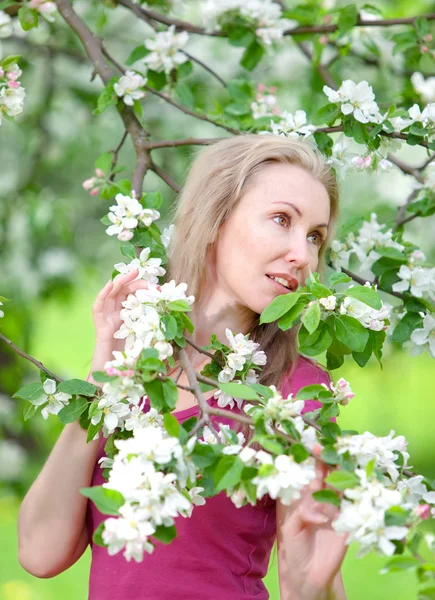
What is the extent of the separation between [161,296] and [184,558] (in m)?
0.49

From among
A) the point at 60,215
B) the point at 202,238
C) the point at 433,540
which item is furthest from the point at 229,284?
the point at 60,215

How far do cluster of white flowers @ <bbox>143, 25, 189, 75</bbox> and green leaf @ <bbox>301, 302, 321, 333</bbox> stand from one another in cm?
91

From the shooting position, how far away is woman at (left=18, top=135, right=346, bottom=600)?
5.00 feet

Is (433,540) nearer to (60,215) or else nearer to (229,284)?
(229,284)

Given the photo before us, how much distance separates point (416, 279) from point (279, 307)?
477 millimetres

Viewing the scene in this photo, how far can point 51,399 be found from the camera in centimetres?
144

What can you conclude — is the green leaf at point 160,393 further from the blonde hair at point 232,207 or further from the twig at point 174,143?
the twig at point 174,143

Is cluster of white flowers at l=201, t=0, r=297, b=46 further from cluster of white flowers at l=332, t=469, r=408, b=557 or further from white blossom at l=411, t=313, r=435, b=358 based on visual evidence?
cluster of white flowers at l=332, t=469, r=408, b=557

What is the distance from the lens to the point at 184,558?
153cm

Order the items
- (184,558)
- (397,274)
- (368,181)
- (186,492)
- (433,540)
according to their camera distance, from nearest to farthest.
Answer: (433,540) < (186,492) < (184,558) < (397,274) < (368,181)

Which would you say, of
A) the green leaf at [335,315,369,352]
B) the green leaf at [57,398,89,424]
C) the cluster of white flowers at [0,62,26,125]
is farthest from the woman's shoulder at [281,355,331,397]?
the cluster of white flowers at [0,62,26,125]

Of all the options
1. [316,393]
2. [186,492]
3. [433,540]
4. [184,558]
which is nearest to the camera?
[433,540]

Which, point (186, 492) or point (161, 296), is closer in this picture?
point (186, 492)

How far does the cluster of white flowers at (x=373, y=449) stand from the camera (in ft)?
3.68
